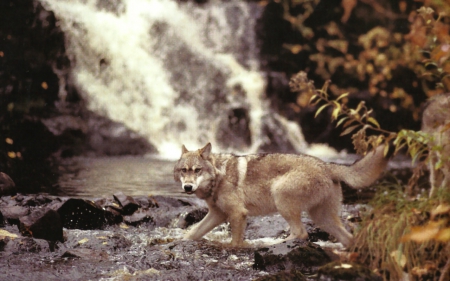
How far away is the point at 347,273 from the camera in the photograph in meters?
3.72

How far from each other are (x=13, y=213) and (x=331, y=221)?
4.37m

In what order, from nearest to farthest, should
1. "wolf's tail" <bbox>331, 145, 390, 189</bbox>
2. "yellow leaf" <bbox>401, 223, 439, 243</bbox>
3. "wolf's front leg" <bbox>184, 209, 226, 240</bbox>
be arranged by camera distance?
"yellow leaf" <bbox>401, 223, 439, 243</bbox>, "wolf's tail" <bbox>331, 145, 390, 189</bbox>, "wolf's front leg" <bbox>184, 209, 226, 240</bbox>

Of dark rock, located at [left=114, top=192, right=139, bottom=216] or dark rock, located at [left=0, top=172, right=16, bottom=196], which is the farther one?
dark rock, located at [left=0, top=172, right=16, bottom=196]

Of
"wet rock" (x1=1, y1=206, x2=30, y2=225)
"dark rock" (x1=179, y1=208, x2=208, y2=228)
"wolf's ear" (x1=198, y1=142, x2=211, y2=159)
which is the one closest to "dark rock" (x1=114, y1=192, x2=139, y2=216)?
"dark rock" (x1=179, y1=208, x2=208, y2=228)

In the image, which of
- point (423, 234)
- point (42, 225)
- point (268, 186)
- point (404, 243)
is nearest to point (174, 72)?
point (268, 186)

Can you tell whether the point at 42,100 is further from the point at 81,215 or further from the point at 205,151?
the point at 205,151

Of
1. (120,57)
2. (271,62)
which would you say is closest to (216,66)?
(271,62)

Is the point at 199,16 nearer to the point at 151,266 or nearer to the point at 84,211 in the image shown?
the point at 84,211

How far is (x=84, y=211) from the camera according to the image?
304 inches

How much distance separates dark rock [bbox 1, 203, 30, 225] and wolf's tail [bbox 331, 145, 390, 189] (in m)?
4.33

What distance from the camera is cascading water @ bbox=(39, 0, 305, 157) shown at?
19.0 metres

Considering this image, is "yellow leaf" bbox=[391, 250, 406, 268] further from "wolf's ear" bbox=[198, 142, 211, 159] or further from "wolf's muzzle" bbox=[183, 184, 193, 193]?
"wolf's ear" bbox=[198, 142, 211, 159]

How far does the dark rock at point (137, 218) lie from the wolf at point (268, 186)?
5.67ft

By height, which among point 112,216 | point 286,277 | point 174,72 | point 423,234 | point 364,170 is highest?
point 174,72
